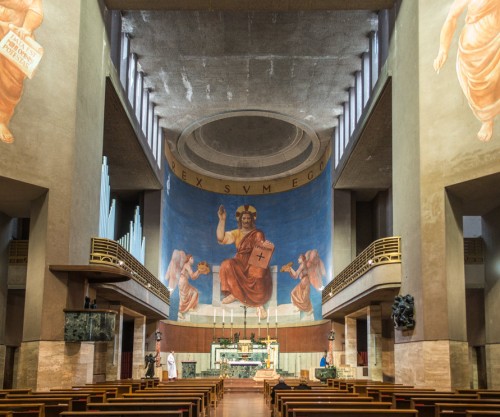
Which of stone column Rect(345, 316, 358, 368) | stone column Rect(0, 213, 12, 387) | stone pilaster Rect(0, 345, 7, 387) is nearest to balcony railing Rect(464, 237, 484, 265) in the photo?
stone column Rect(345, 316, 358, 368)

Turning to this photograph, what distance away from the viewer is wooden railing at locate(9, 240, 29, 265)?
2122 cm

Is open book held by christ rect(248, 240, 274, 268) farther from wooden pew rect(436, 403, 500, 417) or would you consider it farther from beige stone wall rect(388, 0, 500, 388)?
wooden pew rect(436, 403, 500, 417)

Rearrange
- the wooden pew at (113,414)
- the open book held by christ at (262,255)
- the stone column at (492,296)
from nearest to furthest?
the wooden pew at (113,414), the stone column at (492,296), the open book held by christ at (262,255)

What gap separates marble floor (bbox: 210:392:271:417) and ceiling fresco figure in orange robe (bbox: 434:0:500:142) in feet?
30.3

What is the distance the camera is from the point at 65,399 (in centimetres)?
1037

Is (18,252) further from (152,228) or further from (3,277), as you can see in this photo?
(152,228)

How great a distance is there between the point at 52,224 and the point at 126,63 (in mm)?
10657

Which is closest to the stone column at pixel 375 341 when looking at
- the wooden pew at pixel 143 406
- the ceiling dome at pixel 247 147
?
the ceiling dome at pixel 247 147

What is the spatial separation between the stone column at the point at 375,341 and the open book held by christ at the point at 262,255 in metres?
14.9

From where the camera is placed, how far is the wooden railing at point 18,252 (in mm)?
21219

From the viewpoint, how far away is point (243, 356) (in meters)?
32.2

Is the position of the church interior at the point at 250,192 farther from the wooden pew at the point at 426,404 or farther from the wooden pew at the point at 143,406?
the wooden pew at the point at 143,406

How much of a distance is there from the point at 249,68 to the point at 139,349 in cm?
1411

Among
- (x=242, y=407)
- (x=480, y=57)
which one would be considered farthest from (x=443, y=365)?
(x=480, y=57)
